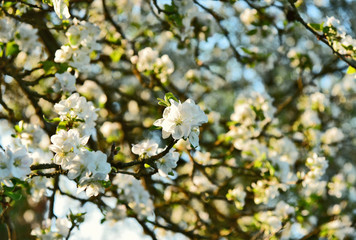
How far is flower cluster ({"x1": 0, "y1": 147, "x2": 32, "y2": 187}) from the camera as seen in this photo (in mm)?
Result: 1327

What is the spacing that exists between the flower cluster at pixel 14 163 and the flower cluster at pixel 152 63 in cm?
178

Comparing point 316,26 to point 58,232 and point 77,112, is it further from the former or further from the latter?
point 58,232

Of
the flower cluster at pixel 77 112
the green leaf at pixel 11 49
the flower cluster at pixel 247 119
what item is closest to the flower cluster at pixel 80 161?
the flower cluster at pixel 77 112

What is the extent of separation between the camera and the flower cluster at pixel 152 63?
302cm

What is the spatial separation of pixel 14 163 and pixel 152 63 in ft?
6.06

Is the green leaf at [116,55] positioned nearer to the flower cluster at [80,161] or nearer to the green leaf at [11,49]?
the green leaf at [11,49]

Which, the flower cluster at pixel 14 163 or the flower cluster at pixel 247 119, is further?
the flower cluster at pixel 247 119

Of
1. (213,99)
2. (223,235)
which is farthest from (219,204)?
(223,235)

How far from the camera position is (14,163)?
1348mm

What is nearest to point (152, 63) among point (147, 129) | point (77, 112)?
point (147, 129)

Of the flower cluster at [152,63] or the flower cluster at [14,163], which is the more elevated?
the flower cluster at [14,163]

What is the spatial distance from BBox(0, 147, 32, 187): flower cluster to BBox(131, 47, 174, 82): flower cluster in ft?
5.85

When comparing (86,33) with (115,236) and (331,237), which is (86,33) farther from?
(115,236)

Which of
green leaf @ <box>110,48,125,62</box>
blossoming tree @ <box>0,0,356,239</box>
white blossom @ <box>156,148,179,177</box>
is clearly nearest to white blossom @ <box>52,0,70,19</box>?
blossoming tree @ <box>0,0,356,239</box>
